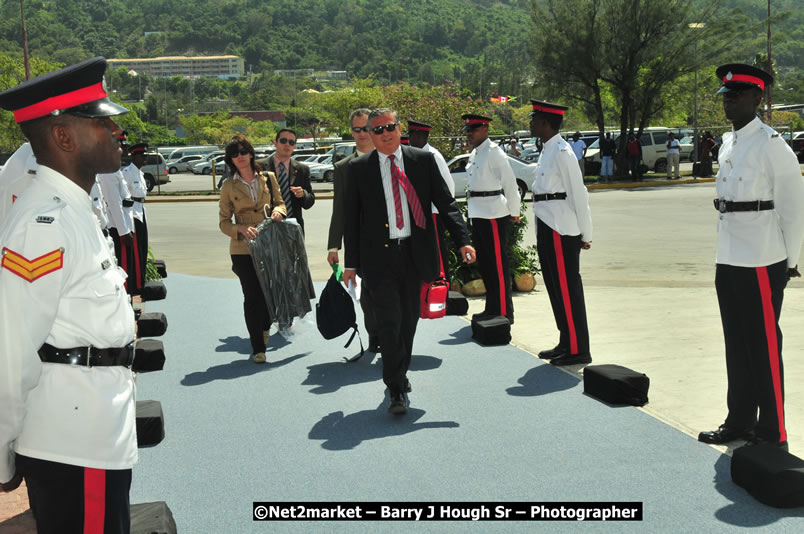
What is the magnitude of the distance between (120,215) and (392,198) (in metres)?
4.64

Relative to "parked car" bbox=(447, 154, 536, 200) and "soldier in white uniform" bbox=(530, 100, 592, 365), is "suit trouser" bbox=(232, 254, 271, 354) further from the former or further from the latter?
"parked car" bbox=(447, 154, 536, 200)

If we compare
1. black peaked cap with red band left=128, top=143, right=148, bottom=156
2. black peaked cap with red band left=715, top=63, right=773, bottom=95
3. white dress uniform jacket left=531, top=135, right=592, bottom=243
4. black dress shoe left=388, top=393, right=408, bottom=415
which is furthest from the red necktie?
black peaked cap with red band left=128, top=143, right=148, bottom=156

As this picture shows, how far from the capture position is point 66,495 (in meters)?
2.73

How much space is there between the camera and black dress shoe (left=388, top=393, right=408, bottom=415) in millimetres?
6102

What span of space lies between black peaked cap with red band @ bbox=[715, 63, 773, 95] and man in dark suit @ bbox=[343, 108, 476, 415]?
1.95 m

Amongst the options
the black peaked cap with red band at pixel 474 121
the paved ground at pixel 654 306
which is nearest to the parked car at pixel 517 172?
the paved ground at pixel 654 306

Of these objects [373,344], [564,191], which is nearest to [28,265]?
[564,191]

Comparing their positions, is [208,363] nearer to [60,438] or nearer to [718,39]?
[60,438]

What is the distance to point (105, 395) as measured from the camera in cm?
275

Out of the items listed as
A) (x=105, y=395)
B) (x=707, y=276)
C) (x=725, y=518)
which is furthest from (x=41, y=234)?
(x=707, y=276)

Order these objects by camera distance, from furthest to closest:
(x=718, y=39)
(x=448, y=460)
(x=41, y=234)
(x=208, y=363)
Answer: (x=718, y=39)
(x=208, y=363)
(x=448, y=460)
(x=41, y=234)

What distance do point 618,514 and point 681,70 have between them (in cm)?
3282

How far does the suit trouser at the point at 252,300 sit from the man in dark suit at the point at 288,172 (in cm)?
105

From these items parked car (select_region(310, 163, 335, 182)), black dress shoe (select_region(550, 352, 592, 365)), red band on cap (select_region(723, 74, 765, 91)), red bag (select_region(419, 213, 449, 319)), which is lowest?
black dress shoe (select_region(550, 352, 592, 365))
